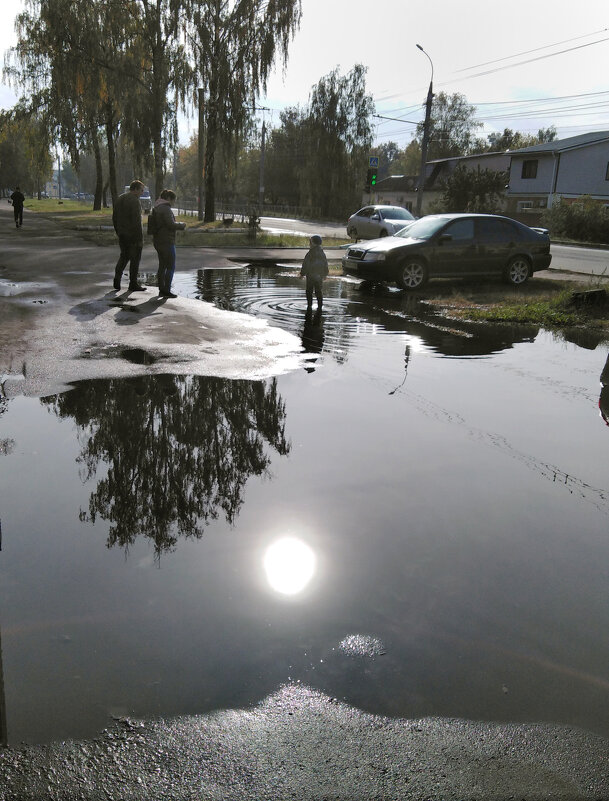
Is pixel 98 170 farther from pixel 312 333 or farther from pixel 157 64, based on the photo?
pixel 312 333

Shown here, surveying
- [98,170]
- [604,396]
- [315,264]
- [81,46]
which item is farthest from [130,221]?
[98,170]

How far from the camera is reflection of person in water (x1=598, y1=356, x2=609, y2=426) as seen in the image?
22.4 ft

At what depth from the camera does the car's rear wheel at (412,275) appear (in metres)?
15.1

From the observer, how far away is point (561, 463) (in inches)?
213

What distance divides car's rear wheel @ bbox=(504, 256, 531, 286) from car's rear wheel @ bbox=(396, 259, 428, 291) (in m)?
2.26

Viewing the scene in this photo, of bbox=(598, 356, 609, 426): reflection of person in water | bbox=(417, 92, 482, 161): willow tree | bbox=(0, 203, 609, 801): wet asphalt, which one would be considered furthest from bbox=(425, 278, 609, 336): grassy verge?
bbox=(417, 92, 482, 161): willow tree

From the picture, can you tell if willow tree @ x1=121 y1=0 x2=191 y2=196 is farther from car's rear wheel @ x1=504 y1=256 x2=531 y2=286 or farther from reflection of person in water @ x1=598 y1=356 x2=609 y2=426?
reflection of person in water @ x1=598 y1=356 x2=609 y2=426

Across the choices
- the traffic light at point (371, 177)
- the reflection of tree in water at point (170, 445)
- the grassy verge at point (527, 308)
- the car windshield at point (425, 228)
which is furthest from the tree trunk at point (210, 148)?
the reflection of tree in water at point (170, 445)

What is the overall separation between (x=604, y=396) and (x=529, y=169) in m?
56.3

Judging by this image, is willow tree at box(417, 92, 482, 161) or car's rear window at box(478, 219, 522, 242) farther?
willow tree at box(417, 92, 482, 161)

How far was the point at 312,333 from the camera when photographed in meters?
10.5

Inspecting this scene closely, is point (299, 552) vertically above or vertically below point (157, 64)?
below

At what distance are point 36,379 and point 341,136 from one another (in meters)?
69.1

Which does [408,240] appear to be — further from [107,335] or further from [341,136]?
[341,136]
